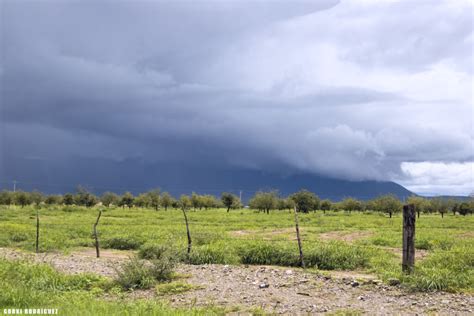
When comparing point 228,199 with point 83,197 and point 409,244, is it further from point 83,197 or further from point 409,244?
point 409,244

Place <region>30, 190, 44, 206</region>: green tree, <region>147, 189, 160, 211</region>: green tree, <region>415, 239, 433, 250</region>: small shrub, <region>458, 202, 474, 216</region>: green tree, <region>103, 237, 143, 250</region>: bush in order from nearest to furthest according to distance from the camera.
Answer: <region>415, 239, 433, 250</region>: small shrub < <region>103, 237, 143, 250</region>: bush < <region>30, 190, 44, 206</region>: green tree < <region>458, 202, 474, 216</region>: green tree < <region>147, 189, 160, 211</region>: green tree

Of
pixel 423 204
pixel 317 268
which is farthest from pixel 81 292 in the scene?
pixel 423 204

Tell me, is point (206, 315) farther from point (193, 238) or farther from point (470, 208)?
point (470, 208)

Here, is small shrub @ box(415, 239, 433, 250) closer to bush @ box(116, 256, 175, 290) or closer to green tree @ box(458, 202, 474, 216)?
bush @ box(116, 256, 175, 290)

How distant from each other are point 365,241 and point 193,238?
9054mm

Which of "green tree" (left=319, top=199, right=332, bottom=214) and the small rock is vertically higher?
the small rock

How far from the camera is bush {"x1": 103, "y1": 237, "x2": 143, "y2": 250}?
2143cm

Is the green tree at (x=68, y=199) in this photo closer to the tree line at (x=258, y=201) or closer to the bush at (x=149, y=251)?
the tree line at (x=258, y=201)

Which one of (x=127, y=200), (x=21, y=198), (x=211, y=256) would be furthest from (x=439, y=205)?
(x=21, y=198)

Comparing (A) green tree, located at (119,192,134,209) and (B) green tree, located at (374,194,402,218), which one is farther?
(A) green tree, located at (119,192,134,209)

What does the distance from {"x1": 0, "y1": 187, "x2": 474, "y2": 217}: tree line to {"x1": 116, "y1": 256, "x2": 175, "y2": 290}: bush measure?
208 feet

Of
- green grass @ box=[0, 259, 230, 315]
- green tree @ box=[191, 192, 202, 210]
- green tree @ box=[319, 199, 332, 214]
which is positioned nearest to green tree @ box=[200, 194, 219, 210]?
green tree @ box=[191, 192, 202, 210]

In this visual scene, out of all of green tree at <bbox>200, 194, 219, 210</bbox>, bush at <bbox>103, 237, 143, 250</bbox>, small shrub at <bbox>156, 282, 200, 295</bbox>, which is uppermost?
small shrub at <bbox>156, 282, 200, 295</bbox>

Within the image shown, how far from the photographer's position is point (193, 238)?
21.1 metres
